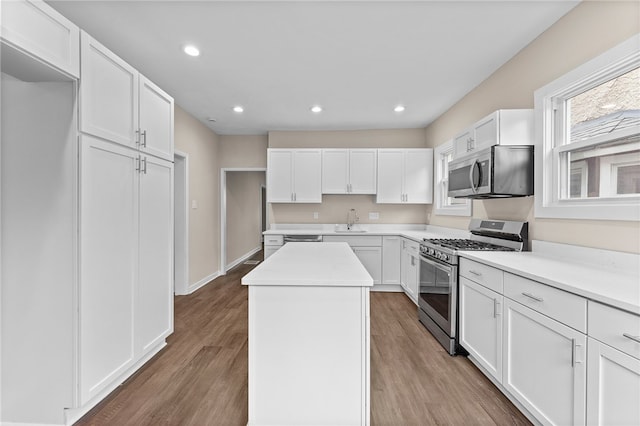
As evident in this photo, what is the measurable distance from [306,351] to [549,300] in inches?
50.1

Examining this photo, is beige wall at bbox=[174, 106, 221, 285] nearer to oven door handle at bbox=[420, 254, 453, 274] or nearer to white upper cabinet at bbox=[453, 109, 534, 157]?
oven door handle at bbox=[420, 254, 453, 274]

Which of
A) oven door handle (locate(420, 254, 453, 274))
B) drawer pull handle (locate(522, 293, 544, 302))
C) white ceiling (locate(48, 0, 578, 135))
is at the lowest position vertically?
oven door handle (locate(420, 254, 453, 274))

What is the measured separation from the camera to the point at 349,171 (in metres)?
4.81

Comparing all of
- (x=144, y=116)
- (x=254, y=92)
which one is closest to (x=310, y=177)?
(x=254, y=92)

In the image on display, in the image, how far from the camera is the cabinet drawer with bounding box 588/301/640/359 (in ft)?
3.53

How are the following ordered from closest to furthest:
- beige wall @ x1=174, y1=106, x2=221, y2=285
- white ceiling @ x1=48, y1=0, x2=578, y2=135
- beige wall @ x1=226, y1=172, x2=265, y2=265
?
1. white ceiling @ x1=48, y1=0, x2=578, y2=135
2. beige wall @ x1=174, y1=106, x2=221, y2=285
3. beige wall @ x1=226, y1=172, x2=265, y2=265

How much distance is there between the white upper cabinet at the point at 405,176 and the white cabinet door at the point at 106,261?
3602mm

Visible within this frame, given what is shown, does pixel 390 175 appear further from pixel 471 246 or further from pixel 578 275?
pixel 578 275

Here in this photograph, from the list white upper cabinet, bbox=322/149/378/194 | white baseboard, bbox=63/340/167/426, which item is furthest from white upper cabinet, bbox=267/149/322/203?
white baseboard, bbox=63/340/167/426

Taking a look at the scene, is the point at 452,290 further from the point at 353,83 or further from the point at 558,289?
the point at 353,83

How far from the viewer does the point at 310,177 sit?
4.84 m

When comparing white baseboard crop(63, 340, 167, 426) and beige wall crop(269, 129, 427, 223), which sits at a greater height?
beige wall crop(269, 129, 427, 223)

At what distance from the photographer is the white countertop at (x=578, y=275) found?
1185mm

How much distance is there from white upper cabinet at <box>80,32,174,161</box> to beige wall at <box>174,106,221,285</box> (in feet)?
5.25
